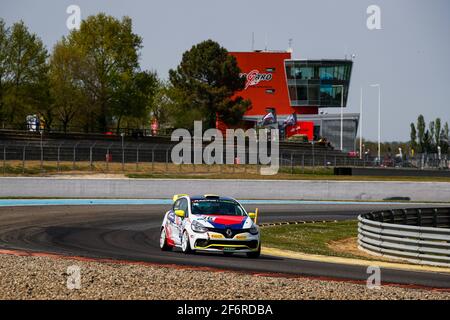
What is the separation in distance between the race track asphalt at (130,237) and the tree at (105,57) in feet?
112

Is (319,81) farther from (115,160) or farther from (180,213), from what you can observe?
(180,213)

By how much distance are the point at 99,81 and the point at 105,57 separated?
2406mm

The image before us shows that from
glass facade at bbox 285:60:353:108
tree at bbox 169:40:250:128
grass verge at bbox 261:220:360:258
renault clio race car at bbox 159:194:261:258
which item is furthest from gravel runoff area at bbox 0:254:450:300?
→ glass facade at bbox 285:60:353:108

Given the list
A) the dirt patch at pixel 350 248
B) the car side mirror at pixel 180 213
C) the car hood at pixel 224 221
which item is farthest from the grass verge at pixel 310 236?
the car side mirror at pixel 180 213

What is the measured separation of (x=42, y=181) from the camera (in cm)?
4338

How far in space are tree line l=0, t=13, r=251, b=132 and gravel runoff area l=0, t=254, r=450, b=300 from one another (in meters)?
51.0

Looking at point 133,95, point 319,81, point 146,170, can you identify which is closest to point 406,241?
point 146,170

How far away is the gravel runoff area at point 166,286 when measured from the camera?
12703 millimetres

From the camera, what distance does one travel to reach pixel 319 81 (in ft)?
331

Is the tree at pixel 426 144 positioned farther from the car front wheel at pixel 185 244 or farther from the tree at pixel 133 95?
the car front wheel at pixel 185 244

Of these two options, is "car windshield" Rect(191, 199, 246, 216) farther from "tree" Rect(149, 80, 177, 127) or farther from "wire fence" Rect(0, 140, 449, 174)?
"tree" Rect(149, 80, 177, 127)

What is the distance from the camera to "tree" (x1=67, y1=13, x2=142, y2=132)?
73.4 meters
